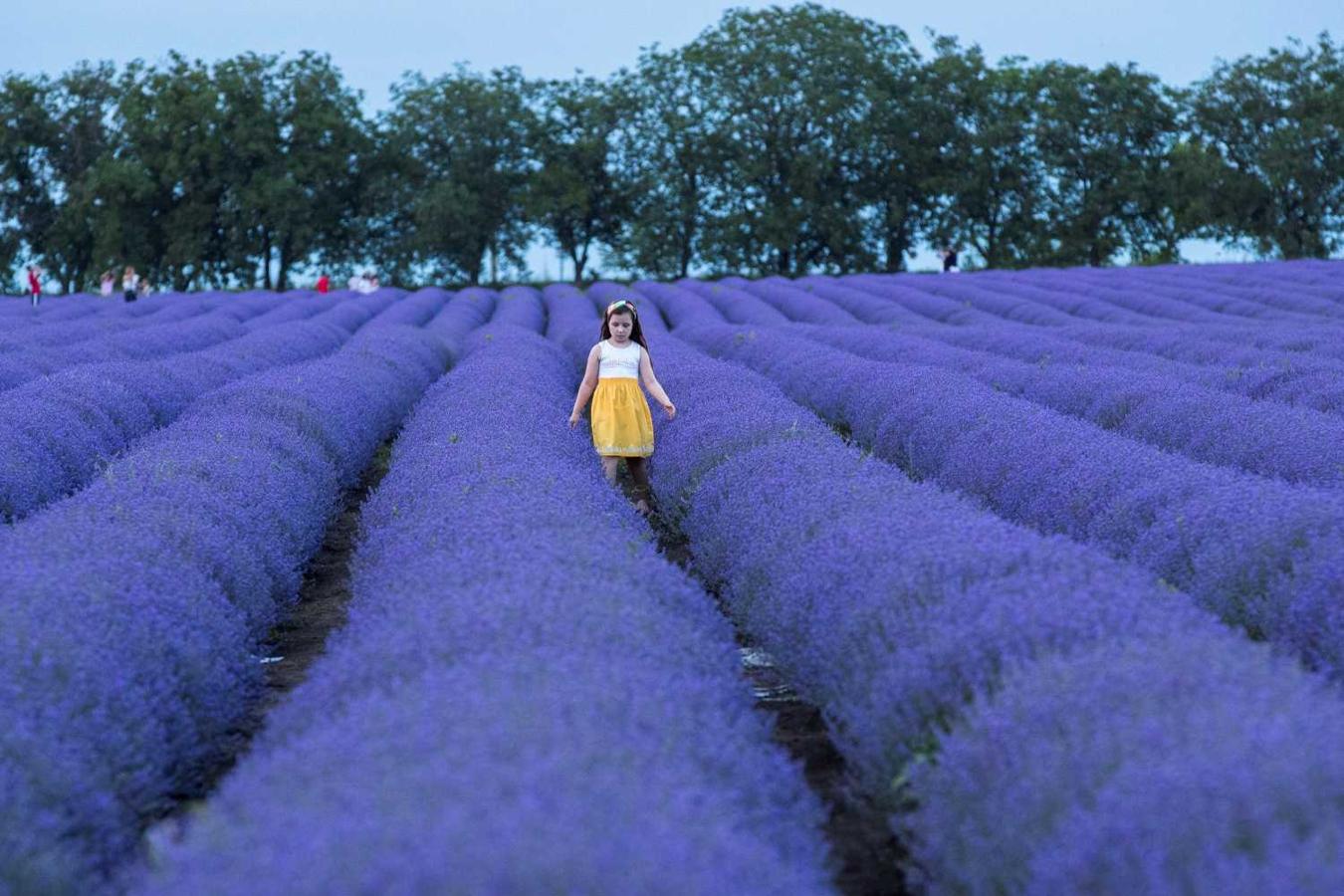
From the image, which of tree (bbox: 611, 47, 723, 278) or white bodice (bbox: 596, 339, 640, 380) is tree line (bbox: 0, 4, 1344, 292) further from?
white bodice (bbox: 596, 339, 640, 380)

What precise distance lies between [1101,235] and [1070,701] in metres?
47.9

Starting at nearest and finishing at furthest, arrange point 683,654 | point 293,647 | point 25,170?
point 683,654, point 293,647, point 25,170

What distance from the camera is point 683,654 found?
387 cm

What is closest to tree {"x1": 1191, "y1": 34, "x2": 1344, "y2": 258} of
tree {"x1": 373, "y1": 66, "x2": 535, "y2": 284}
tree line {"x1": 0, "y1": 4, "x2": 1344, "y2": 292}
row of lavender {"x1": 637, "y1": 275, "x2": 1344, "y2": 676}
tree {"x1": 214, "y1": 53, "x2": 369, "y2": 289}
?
tree line {"x1": 0, "y1": 4, "x2": 1344, "y2": 292}

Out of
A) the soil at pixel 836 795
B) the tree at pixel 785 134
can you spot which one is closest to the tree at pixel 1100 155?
the tree at pixel 785 134

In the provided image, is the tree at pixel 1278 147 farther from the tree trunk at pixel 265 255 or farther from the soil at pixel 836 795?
the soil at pixel 836 795

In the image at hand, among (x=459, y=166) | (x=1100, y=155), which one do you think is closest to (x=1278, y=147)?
(x=1100, y=155)

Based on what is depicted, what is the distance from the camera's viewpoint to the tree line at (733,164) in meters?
46.6

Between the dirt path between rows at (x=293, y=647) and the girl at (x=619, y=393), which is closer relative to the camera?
the dirt path between rows at (x=293, y=647)

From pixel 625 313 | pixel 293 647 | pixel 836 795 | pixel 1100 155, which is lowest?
pixel 293 647

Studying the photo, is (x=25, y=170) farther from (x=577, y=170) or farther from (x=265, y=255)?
(x=577, y=170)

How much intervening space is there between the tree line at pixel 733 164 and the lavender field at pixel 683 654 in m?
38.1

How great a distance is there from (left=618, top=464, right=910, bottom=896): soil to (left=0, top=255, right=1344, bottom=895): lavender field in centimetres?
2

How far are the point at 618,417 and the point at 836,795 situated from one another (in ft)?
14.9
